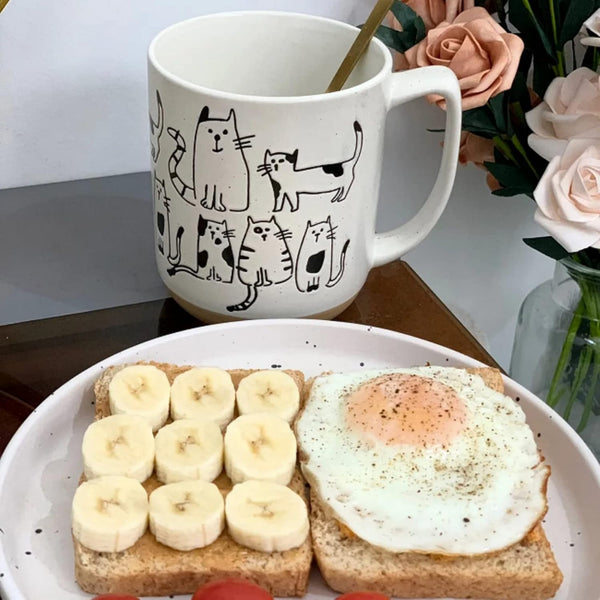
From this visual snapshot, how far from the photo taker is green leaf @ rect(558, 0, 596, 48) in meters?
1.04

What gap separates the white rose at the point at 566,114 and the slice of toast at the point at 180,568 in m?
0.62

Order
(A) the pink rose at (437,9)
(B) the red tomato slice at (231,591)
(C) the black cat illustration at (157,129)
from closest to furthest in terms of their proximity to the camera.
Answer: (B) the red tomato slice at (231,591)
(C) the black cat illustration at (157,129)
(A) the pink rose at (437,9)

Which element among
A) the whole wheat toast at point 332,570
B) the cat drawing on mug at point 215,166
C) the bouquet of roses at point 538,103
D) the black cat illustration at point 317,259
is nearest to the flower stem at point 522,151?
the bouquet of roses at point 538,103

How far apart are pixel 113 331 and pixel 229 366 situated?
0.16 metres

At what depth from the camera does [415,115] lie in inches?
52.2

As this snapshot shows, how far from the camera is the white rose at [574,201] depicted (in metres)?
1.02

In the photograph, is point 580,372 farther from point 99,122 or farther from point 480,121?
point 99,122

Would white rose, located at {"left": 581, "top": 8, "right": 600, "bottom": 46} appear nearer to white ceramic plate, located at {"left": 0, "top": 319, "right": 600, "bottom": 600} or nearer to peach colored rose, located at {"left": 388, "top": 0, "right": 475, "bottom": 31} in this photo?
peach colored rose, located at {"left": 388, "top": 0, "right": 475, "bottom": 31}

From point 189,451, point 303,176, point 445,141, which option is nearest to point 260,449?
point 189,451

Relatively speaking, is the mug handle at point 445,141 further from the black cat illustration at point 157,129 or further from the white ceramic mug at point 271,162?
the black cat illustration at point 157,129

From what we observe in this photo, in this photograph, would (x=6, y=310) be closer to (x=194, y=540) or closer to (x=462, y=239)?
(x=194, y=540)

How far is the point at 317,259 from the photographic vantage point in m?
Answer: 0.93

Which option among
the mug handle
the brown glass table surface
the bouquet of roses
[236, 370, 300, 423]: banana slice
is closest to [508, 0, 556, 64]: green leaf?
the bouquet of roses

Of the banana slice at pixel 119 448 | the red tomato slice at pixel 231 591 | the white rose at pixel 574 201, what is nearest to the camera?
the red tomato slice at pixel 231 591
